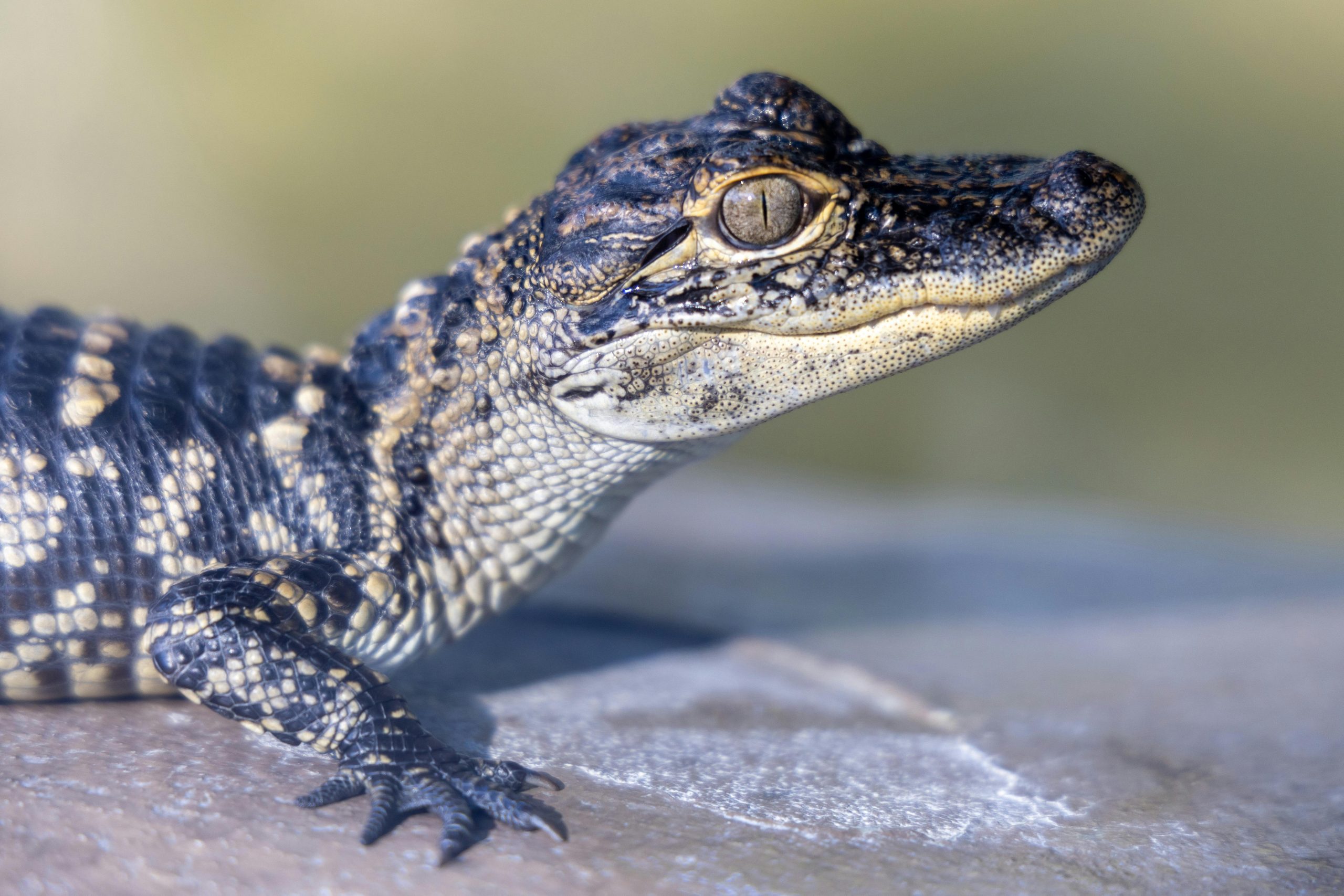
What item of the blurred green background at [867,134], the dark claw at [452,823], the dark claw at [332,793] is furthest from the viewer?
the blurred green background at [867,134]

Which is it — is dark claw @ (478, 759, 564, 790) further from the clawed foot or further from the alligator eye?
the alligator eye

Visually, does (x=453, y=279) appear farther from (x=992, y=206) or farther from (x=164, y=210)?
(x=164, y=210)

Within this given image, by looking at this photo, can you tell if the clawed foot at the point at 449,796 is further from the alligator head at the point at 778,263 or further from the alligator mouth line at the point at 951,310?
the alligator mouth line at the point at 951,310

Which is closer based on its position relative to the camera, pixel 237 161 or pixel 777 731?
pixel 777 731

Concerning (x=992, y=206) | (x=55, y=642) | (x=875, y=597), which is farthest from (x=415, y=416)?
(x=875, y=597)

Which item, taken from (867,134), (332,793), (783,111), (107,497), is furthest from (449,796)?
(867,134)

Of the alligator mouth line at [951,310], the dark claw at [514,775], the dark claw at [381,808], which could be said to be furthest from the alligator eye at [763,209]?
the dark claw at [381,808]

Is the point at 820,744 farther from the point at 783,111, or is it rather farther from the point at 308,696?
the point at 783,111
